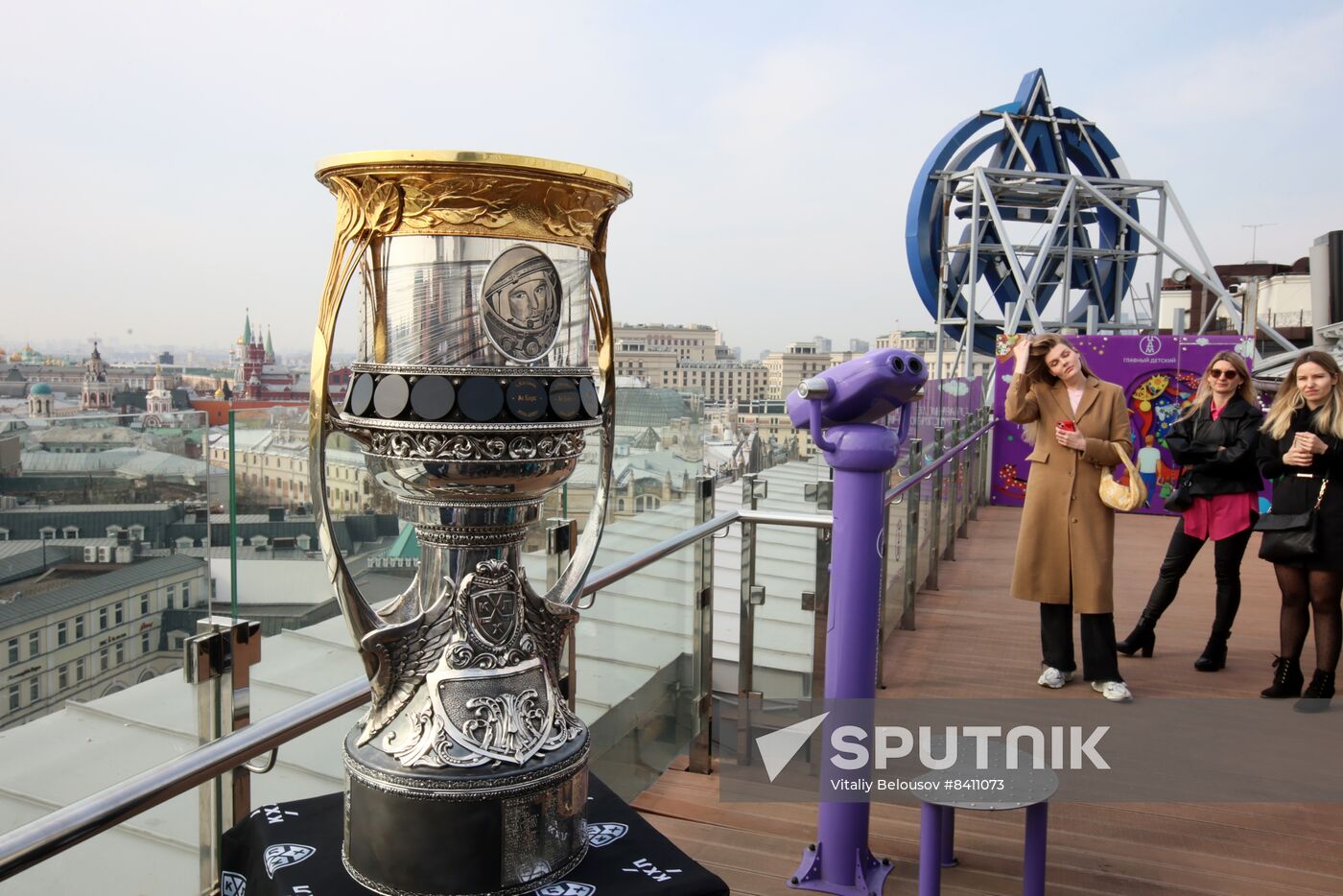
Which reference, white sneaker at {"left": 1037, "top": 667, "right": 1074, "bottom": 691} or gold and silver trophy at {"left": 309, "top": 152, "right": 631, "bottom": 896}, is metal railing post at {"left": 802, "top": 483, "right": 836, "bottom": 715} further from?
gold and silver trophy at {"left": 309, "top": 152, "right": 631, "bottom": 896}

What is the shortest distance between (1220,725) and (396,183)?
156 inches

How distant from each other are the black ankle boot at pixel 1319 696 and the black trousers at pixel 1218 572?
557 mm

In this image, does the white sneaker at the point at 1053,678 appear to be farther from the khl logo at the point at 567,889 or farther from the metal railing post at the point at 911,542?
the khl logo at the point at 567,889

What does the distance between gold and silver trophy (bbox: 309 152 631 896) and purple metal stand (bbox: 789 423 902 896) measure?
111 cm

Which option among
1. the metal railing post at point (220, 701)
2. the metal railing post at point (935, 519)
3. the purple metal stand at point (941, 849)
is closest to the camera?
the metal railing post at point (220, 701)

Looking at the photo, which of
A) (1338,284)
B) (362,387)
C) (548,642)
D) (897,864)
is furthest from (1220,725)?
(1338,284)

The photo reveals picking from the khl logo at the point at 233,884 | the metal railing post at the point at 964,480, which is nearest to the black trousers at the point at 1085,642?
the khl logo at the point at 233,884

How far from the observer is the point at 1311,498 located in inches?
161

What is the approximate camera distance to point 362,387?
4.33ft

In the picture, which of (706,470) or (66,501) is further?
(706,470)

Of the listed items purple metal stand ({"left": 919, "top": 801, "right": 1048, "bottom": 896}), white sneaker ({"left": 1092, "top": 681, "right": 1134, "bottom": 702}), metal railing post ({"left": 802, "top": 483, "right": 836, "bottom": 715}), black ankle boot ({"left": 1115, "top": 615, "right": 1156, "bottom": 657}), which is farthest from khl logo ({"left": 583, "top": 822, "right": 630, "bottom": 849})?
black ankle boot ({"left": 1115, "top": 615, "right": 1156, "bottom": 657})

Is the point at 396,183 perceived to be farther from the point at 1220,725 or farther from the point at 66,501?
the point at 1220,725

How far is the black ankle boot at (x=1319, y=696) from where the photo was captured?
4141 mm

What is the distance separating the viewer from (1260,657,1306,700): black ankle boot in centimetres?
428
